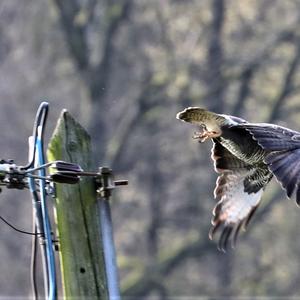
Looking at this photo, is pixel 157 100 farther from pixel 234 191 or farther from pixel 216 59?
pixel 234 191

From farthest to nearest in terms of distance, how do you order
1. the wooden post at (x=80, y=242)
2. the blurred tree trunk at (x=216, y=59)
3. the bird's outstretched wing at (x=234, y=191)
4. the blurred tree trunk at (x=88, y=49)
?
1. the blurred tree trunk at (x=88, y=49)
2. the blurred tree trunk at (x=216, y=59)
3. the bird's outstretched wing at (x=234, y=191)
4. the wooden post at (x=80, y=242)

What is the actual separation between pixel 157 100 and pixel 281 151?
16336 millimetres

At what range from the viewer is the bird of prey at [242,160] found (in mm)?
6465

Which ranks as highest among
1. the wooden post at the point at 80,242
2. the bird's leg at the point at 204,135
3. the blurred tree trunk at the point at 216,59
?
the blurred tree trunk at the point at 216,59

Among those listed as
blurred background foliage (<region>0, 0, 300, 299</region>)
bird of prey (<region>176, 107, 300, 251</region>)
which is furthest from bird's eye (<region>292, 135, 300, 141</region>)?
blurred background foliage (<region>0, 0, 300, 299</region>)

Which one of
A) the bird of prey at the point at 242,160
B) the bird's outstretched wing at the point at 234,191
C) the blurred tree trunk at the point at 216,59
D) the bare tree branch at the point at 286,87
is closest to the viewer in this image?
the bird of prey at the point at 242,160

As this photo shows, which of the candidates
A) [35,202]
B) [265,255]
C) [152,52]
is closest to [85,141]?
[35,202]

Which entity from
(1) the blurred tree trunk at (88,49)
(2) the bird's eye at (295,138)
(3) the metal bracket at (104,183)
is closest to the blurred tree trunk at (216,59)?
(1) the blurred tree trunk at (88,49)

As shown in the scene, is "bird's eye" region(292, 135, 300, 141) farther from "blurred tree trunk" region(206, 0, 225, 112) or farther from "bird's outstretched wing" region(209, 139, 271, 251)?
"blurred tree trunk" region(206, 0, 225, 112)

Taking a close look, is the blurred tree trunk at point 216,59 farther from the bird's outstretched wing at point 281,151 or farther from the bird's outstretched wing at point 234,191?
the bird's outstretched wing at point 281,151

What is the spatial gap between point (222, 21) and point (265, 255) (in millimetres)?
5686

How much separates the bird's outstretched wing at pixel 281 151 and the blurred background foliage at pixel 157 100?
1496 cm

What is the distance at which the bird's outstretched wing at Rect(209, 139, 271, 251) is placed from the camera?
7371 millimetres

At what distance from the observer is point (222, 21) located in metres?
23.2
